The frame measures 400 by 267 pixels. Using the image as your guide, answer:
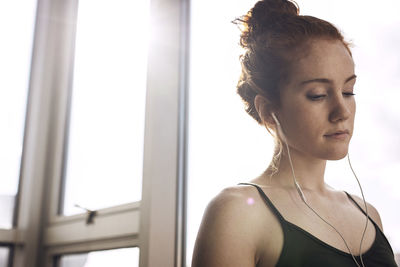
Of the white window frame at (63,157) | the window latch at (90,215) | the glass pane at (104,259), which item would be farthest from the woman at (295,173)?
the window latch at (90,215)

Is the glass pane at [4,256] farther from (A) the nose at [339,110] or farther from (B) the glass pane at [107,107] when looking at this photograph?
(A) the nose at [339,110]

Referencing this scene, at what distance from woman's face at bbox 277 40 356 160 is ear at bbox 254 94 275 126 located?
5 cm

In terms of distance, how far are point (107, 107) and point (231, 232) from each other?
127cm

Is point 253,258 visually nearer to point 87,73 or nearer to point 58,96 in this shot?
point 87,73

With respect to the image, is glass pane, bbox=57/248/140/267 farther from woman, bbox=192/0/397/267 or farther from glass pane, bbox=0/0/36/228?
woman, bbox=192/0/397/267

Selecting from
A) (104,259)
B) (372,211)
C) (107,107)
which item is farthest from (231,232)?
(107,107)

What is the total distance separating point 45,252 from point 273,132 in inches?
60.3

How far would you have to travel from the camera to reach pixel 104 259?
1.75 metres

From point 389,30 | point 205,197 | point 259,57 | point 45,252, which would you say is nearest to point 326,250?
point 259,57

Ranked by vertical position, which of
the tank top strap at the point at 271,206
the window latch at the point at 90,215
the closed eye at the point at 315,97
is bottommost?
the tank top strap at the point at 271,206

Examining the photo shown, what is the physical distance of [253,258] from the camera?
2.69 feet

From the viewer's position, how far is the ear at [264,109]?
0.94 meters

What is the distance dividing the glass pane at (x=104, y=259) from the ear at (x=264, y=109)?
815 millimetres

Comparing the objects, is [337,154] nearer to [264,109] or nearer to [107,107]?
[264,109]
